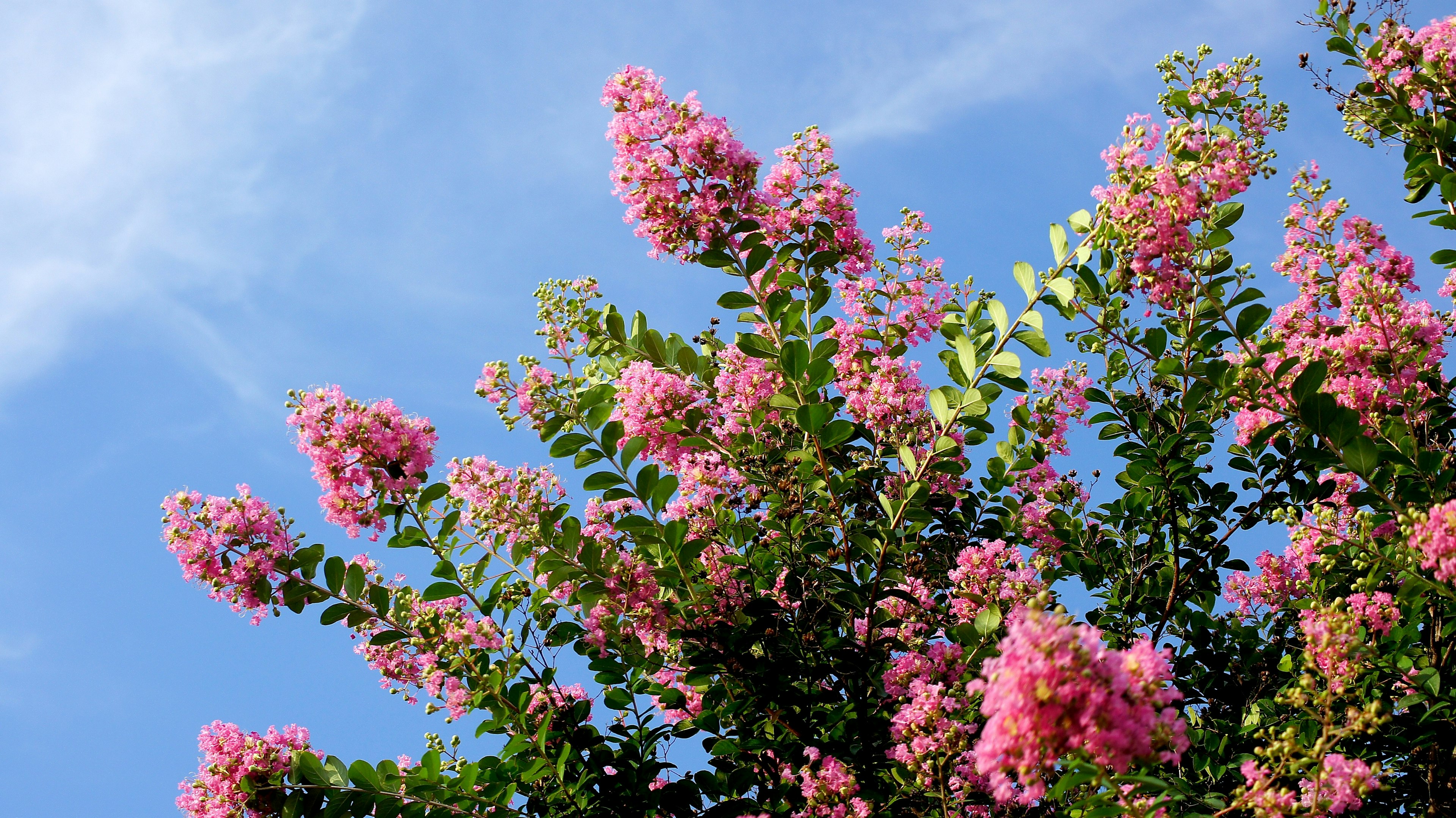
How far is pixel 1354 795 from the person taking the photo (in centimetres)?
253

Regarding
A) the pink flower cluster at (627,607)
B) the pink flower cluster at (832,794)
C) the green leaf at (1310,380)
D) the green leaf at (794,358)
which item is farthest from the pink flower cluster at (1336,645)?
the pink flower cluster at (627,607)

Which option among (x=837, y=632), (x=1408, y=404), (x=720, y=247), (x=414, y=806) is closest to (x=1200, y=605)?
(x=1408, y=404)

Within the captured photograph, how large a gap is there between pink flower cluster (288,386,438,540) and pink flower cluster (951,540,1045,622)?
94.6 inches

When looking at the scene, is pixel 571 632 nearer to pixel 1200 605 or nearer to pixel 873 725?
pixel 873 725

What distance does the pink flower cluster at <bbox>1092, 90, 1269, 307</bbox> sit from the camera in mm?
3770

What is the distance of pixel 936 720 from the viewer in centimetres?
361

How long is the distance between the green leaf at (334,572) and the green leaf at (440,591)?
352mm

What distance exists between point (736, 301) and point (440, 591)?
187 cm

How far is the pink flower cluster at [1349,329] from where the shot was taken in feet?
13.5

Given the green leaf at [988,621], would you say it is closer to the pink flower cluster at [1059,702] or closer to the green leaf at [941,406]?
the green leaf at [941,406]

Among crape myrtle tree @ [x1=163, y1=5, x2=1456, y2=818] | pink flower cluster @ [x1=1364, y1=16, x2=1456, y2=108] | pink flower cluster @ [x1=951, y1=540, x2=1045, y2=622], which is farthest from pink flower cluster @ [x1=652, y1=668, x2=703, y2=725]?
pink flower cluster @ [x1=1364, y1=16, x2=1456, y2=108]

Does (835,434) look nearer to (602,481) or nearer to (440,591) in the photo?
(602,481)

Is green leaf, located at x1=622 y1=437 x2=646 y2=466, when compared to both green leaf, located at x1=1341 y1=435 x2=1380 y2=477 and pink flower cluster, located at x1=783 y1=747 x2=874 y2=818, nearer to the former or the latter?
pink flower cluster, located at x1=783 y1=747 x2=874 y2=818

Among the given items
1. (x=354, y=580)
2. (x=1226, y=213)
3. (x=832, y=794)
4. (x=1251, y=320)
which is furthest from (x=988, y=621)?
(x=354, y=580)
